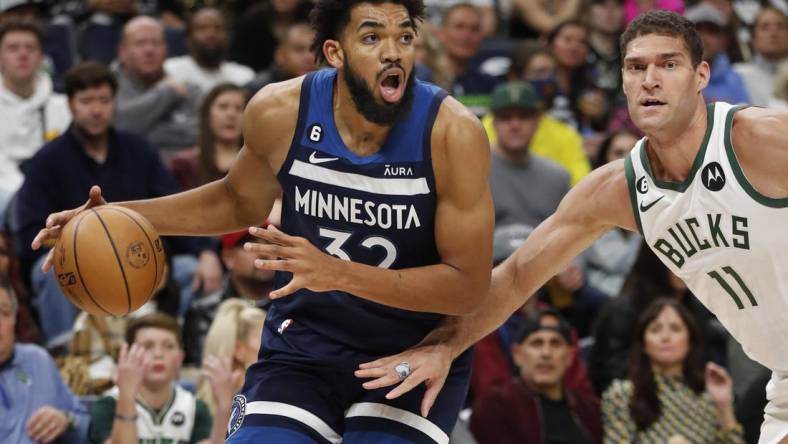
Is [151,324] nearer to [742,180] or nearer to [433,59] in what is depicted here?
[742,180]

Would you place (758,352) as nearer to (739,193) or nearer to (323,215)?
(739,193)

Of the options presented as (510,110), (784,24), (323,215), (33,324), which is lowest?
(33,324)

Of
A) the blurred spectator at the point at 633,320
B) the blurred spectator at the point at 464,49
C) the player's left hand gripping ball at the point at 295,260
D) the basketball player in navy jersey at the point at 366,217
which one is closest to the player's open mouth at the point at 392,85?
the basketball player in navy jersey at the point at 366,217

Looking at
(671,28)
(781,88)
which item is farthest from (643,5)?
(671,28)

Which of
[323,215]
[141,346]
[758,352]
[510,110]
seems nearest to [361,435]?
[323,215]

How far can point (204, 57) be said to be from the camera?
10.3 metres

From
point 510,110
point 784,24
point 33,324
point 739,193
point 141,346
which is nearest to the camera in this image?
point 739,193

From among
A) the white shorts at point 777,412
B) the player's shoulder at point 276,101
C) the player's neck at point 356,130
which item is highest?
the player's shoulder at point 276,101

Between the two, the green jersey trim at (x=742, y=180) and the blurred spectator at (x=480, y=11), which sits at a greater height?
the blurred spectator at (x=480, y=11)

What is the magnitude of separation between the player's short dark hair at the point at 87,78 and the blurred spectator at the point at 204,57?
68.2 inches

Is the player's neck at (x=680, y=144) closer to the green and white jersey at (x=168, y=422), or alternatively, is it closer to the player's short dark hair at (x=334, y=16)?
the player's short dark hair at (x=334, y=16)

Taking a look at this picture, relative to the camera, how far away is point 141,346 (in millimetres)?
6824

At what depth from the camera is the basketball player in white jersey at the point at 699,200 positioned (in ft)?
15.3

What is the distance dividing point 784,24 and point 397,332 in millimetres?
7612
